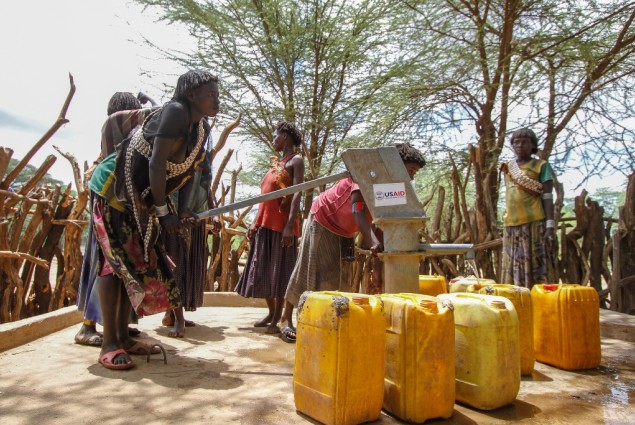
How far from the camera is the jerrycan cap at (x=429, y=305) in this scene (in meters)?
2.01

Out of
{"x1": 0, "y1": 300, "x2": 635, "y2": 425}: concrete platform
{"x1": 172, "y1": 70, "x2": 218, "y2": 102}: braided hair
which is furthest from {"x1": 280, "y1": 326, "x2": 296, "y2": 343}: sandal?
{"x1": 172, "y1": 70, "x2": 218, "y2": 102}: braided hair

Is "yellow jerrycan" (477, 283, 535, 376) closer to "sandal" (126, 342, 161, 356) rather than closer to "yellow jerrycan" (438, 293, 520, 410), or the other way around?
"yellow jerrycan" (438, 293, 520, 410)

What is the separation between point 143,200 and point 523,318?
2.25 m

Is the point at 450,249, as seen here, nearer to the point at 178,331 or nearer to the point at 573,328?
the point at 573,328

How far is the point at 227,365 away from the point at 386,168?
1478 millimetres

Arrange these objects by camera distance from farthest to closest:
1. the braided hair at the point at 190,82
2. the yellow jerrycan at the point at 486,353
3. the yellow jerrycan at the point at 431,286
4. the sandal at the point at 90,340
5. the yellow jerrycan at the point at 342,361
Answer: the yellow jerrycan at the point at 431,286, the sandal at the point at 90,340, the braided hair at the point at 190,82, the yellow jerrycan at the point at 486,353, the yellow jerrycan at the point at 342,361

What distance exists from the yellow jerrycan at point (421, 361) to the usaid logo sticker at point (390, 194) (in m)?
0.52

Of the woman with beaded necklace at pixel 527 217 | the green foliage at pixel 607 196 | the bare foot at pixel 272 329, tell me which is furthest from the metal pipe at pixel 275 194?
the green foliage at pixel 607 196

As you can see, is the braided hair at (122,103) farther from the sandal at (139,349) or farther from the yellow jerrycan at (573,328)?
the yellow jerrycan at (573,328)

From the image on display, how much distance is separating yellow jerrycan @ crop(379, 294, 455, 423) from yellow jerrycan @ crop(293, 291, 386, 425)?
0.31 feet

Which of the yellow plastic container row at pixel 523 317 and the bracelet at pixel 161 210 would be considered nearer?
the bracelet at pixel 161 210

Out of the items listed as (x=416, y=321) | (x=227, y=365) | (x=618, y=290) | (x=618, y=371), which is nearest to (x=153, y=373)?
(x=227, y=365)

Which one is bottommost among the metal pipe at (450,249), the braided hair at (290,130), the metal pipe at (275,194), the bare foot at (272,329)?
the bare foot at (272,329)

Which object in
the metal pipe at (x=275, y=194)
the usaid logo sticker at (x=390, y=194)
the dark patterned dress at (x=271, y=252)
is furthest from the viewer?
the dark patterned dress at (x=271, y=252)
